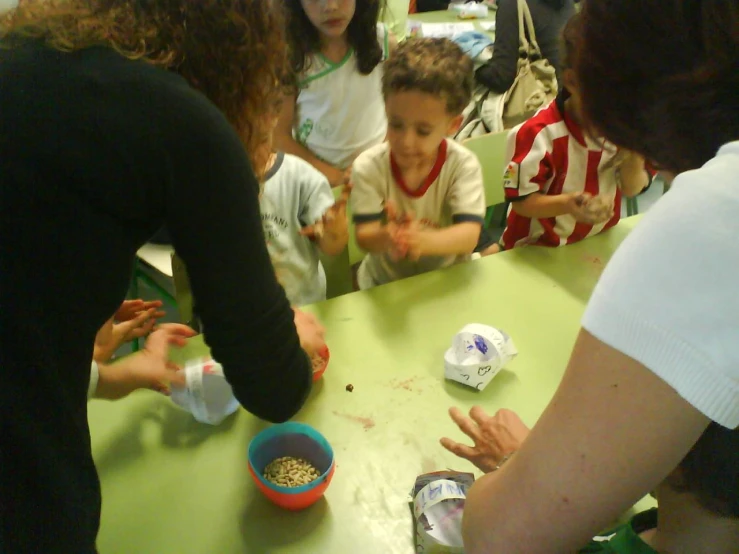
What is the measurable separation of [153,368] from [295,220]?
59cm

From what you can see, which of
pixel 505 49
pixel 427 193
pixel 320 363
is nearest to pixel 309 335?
pixel 320 363

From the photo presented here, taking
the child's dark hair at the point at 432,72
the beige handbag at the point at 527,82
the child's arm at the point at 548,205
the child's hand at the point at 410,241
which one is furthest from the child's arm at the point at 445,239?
the beige handbag at the point at 527,82

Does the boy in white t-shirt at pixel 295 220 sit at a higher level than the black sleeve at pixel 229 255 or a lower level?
lower

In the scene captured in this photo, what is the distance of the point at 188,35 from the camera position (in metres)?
0.53

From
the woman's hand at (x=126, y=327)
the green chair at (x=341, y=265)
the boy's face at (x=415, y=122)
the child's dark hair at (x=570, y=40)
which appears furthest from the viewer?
the green chair at (x=341, y=265)

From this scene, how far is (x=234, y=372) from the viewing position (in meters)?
0.62

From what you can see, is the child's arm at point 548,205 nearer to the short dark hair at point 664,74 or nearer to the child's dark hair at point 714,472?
the short dark hair at point 664,74

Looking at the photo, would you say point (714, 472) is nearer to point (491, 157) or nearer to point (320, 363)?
point (320, 363)

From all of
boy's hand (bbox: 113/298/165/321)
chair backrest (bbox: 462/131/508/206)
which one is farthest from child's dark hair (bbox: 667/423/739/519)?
chair backrest (bbox: 462/131/508/206)

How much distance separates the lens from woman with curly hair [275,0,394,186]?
5.45ft

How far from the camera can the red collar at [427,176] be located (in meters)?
1.35

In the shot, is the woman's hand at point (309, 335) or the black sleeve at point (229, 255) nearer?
the black sleeve at point (229, 255)

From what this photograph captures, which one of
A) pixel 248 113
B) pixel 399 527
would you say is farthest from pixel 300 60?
pixel 399 527

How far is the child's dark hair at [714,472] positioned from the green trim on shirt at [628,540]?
0.07 meters
